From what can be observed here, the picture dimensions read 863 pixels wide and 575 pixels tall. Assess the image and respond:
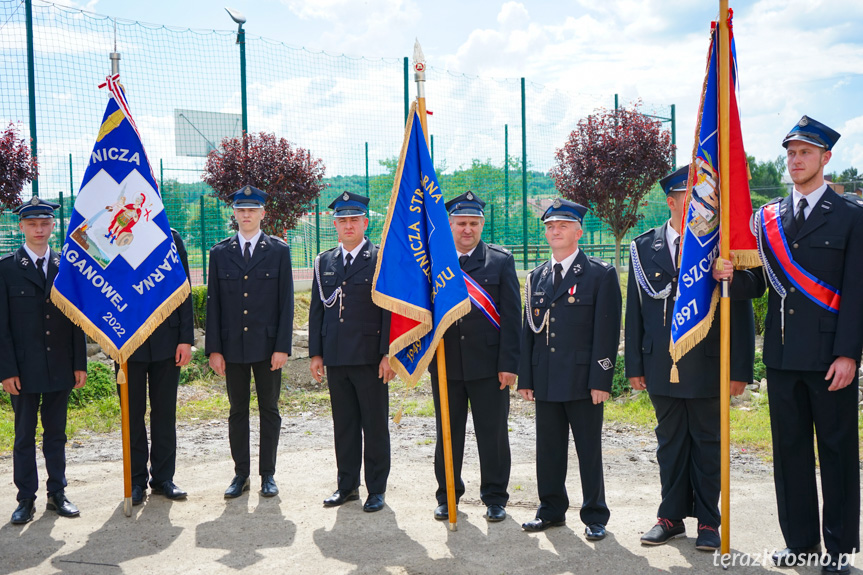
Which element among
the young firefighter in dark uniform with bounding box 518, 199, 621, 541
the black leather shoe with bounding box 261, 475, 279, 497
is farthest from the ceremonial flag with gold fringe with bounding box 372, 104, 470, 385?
the black leather shoe with bounding box 261, 475, 279, 497

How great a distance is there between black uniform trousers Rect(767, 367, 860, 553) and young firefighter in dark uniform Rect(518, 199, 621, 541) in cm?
90

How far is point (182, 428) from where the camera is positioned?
7230 millimetres

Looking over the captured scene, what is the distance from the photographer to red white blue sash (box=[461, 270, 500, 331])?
181 inches

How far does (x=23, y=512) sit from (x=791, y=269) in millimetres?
4654

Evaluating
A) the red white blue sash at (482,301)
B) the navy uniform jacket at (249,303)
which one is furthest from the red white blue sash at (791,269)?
the navy uniform jacket at (249,303)

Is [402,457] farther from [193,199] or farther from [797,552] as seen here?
[193,199]

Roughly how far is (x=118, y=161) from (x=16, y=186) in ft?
9.94

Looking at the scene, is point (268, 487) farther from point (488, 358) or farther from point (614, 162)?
point (614, 162)

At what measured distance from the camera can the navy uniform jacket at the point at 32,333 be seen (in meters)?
4.67

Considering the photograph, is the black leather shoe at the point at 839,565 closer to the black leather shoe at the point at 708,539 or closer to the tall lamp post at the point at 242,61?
the black leather shoe at the point at 708,539

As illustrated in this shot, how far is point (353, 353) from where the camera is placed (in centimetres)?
482

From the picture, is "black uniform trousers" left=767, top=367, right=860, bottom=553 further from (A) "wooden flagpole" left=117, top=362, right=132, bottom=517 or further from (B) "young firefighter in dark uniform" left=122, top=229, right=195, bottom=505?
(A) "wooden flagpole" left=117, top=362, right=132, bottom=517

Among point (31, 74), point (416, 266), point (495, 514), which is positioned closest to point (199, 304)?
point (31, 74)

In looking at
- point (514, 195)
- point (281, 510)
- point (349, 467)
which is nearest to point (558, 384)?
point (349, 467)
